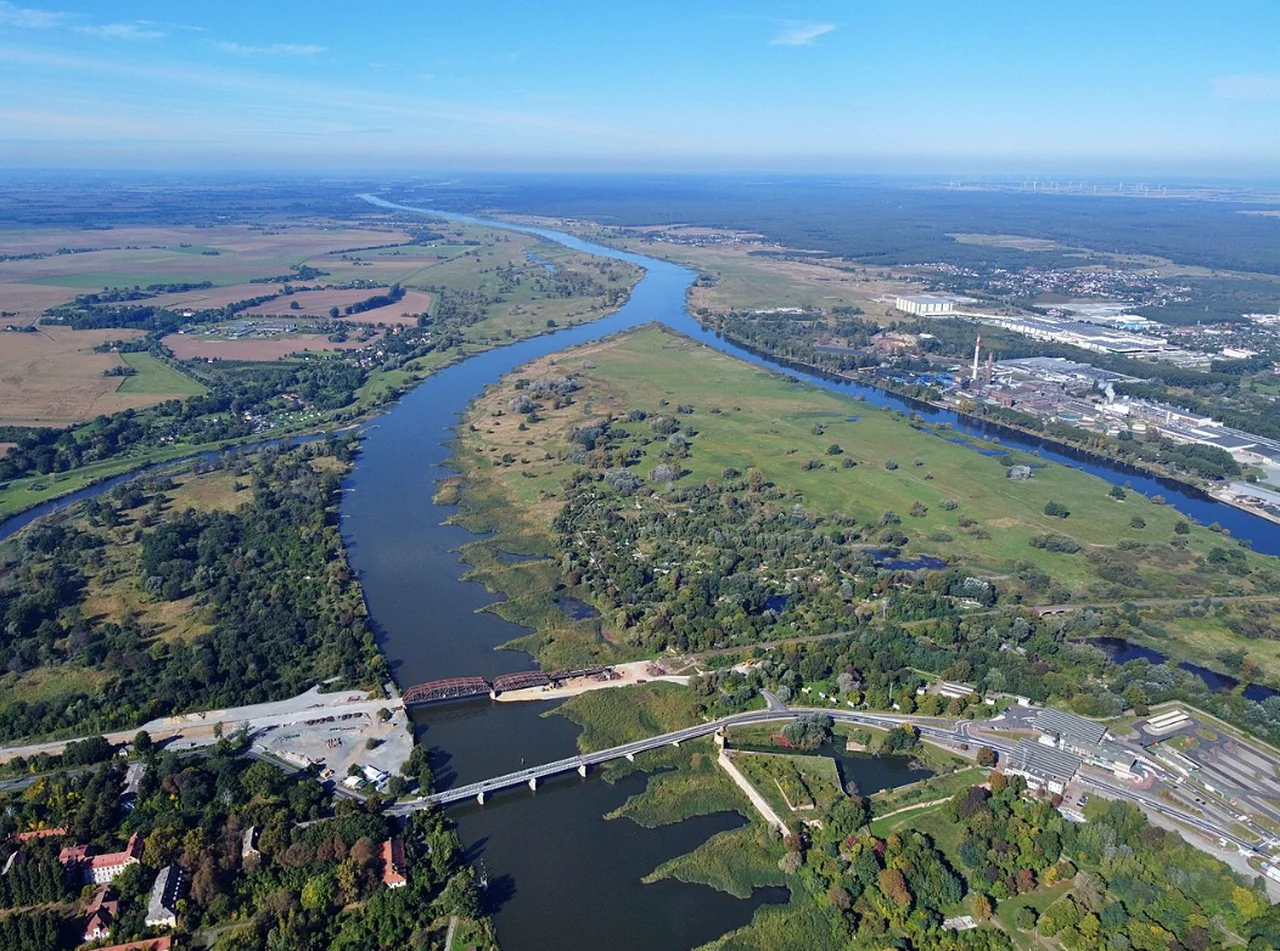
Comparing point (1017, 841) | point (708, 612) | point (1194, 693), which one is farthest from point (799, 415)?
point (1017, 841)

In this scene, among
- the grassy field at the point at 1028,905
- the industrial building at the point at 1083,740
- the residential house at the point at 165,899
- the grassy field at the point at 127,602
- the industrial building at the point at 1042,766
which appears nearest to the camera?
the residential house at the point at 165,899

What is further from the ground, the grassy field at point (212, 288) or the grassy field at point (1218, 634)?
the grassy field at point (212, 288)

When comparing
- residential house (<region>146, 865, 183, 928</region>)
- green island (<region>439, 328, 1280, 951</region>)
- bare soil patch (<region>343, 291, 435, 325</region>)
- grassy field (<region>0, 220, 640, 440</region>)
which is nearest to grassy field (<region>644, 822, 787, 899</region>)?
green island (<region>439, 328, 1280, 951</region>)

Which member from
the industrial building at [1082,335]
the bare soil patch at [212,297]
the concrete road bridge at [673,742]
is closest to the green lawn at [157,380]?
the bare soil patch at [212,297]

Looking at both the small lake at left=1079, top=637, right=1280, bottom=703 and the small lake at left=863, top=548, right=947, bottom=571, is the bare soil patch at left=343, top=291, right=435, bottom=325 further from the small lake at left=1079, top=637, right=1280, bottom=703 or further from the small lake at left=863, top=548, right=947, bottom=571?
the small lake at left=1079, top=637, right=1280, bottom=703

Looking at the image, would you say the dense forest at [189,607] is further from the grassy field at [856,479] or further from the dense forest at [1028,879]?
the dense forest at [1028,879]

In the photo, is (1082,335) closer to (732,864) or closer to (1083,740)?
(1083,740)

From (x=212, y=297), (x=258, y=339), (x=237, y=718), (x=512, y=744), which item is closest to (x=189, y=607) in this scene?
(x=237, y=718)
